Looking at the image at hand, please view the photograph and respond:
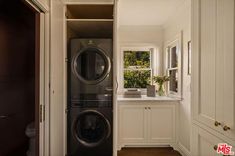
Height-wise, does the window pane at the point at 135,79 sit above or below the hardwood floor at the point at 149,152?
above

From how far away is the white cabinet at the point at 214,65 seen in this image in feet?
3.76

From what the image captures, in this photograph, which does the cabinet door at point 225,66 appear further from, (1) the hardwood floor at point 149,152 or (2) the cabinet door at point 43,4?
(1) the hardwood floor at point 149,152

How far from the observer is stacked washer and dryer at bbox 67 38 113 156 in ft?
8.92

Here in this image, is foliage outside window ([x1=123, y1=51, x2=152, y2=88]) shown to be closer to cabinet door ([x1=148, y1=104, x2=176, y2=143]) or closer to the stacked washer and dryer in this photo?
cabinet door ([x1=148, y1=104, x2=176, y2=143])

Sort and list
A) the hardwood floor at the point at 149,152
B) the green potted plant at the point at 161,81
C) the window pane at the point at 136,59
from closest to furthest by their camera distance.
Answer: the hardwood floor at the point at 149,152, the green potted plant at the point at 161,81, the window pane at the point at 136,59

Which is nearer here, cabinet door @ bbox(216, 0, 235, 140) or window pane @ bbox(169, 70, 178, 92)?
cabinet door @ bbox(216, 0, 235, 140)

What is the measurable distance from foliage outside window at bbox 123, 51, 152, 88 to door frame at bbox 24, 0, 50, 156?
2.69 m

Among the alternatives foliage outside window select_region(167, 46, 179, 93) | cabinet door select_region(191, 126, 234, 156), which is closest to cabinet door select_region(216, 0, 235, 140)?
cabinet door select_region(191, 126, 234, 156)

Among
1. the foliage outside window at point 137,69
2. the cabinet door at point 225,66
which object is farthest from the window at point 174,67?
the cabinet door at point 225,66

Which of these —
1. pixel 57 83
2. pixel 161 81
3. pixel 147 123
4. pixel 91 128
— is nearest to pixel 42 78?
pixel 57 83

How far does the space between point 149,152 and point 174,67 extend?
1.71 meters

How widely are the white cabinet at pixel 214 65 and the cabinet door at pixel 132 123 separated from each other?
192 centimetres
